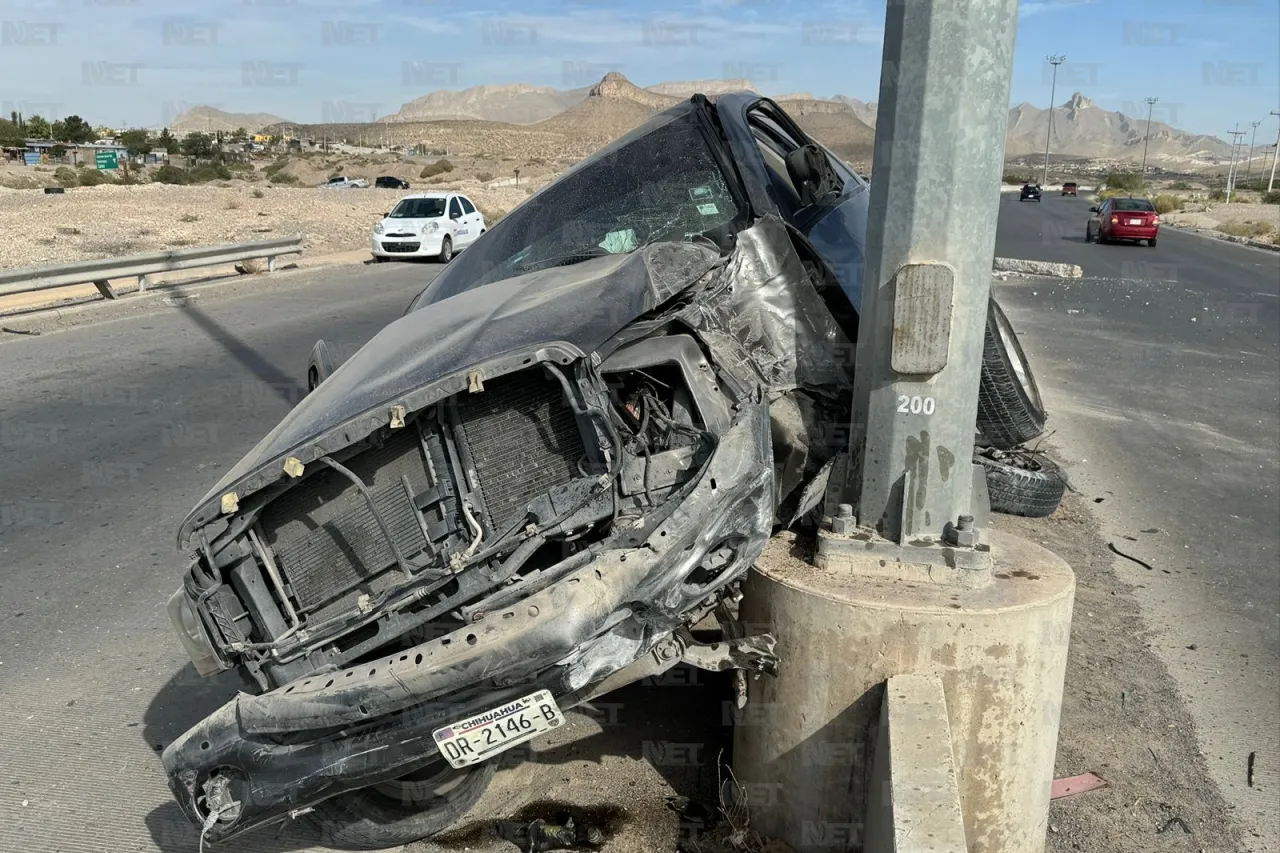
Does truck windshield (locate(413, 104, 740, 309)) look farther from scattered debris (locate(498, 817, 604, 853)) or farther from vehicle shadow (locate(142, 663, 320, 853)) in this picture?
scattered debris (locate(498, 817, 604, 853))

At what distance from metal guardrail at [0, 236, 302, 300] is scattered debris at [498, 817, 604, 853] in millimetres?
11439

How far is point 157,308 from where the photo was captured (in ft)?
43.7

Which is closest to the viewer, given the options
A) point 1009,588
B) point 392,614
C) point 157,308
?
point 392,614

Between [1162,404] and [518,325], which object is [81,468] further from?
[1162,404]

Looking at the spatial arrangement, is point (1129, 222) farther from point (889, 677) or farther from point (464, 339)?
point (464, 339)

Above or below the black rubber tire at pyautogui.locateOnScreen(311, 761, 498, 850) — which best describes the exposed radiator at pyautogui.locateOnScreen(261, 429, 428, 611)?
above

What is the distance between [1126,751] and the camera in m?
3.64

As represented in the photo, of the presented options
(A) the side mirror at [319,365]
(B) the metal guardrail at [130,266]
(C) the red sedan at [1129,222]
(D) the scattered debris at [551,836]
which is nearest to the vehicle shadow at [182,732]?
(D) the scattered debris at [551,836]

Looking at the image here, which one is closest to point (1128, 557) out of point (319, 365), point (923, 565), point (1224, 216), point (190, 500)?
point (923, 565)

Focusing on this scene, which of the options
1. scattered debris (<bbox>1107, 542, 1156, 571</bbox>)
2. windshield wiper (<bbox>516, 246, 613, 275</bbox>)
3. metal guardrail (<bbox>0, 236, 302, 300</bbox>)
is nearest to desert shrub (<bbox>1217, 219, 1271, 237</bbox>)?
metal guardrail (<bbox>0, 236, 302, 300</bbox>)

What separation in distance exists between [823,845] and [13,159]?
7078 centimetres

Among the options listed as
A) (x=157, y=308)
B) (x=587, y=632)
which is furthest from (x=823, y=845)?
(x=157, y=308)

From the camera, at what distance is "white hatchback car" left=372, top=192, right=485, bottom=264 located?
20.2 meters

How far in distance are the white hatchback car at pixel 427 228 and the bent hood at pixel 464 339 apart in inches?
681
